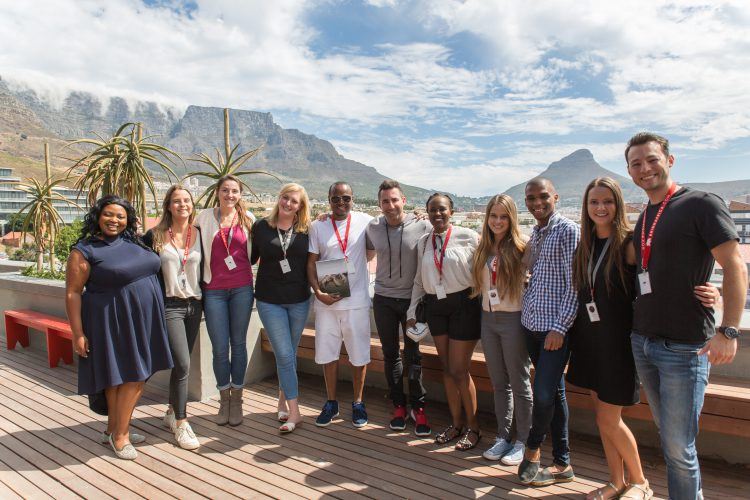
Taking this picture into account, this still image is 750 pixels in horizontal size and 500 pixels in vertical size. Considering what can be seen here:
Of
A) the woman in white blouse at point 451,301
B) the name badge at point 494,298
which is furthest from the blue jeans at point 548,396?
the woman in white blouse at point 451,301

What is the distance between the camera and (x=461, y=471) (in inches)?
105

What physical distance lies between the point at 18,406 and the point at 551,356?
410 centimetres

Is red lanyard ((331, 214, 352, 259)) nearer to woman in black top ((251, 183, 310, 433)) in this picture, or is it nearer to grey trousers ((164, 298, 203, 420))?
woman in black top ((251, 183, 310, 433))

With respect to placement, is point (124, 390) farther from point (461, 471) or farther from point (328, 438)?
point (461, 471)

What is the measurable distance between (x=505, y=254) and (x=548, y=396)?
2.59 feet

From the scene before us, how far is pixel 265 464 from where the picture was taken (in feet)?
9.15

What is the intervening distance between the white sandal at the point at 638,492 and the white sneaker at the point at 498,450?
68 centimetres

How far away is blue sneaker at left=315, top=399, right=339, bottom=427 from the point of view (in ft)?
10.9

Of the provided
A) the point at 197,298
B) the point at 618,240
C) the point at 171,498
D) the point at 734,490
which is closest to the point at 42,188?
the point at 197,298

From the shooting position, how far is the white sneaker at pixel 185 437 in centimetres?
298

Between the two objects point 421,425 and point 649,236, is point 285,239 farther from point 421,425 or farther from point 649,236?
point 649,236

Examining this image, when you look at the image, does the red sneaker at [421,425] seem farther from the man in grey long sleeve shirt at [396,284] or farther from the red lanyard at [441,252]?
the red lanyard at [441,252]

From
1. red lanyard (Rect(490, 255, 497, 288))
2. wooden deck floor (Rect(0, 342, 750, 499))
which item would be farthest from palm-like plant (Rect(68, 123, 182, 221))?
red lanyard (Rect(490, 255, 497, 288))

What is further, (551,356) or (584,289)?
(551,356)
